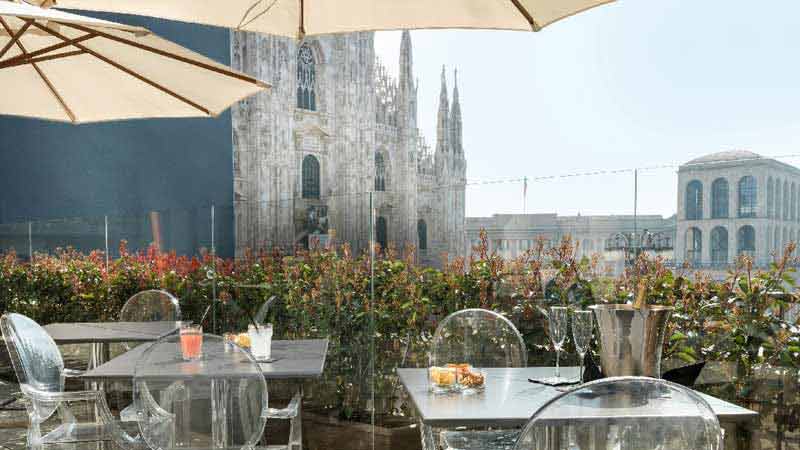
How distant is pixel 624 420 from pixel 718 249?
2.67 meters

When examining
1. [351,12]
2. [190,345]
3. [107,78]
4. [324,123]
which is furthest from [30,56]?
[324,123]

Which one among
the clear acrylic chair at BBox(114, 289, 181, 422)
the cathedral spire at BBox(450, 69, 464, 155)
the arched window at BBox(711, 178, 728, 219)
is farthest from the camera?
the cathedral spire at BBox(450, 69, 464, 155)

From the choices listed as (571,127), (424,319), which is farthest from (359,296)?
(571,127)

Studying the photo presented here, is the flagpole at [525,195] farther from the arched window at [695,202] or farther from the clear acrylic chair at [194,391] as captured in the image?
the clear acrylic chair at [194,391]

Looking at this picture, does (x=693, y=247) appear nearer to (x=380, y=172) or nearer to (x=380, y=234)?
(x=380, y=234)

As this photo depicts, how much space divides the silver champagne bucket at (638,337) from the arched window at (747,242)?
164 cm

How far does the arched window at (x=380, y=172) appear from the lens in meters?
24.3

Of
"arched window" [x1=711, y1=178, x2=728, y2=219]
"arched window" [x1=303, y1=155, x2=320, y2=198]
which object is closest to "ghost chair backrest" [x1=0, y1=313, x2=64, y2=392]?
"arched window" [x1=711, y1=178, x2=728, y2=219]

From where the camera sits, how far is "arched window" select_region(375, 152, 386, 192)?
24.3 m

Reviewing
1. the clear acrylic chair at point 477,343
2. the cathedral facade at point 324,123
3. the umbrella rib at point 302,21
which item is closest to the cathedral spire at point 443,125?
the cathedral facade at point 324,123

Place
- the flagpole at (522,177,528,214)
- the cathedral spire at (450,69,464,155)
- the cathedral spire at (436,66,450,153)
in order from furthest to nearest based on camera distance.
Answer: the cathedral spire at (450,69,464,155)
the cathedral spire at (436,66,450,153)
the flagpole at (522,177,528,214)

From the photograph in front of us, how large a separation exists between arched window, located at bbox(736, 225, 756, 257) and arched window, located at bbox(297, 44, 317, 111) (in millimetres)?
18040

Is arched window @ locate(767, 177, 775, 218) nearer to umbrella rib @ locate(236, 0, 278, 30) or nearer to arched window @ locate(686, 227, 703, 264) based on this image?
arched window @ locate(686, 227, 703, 264)

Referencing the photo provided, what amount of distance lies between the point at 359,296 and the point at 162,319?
3.63 ft
